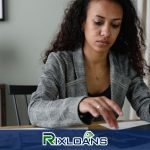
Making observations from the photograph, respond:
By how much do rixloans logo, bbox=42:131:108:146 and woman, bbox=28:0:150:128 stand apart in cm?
46

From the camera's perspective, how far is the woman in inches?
43.5

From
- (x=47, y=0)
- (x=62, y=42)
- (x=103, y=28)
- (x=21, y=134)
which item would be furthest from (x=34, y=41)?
(x=21, y=134)

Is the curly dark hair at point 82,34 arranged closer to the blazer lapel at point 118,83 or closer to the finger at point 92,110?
the blazer lapel at point 118,83

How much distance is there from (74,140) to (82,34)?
0.91m

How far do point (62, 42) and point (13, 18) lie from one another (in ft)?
4.63

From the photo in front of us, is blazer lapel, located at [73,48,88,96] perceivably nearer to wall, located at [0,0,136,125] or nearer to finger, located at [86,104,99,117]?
finger, located at [86,104,99,117]

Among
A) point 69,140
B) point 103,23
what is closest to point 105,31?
point 103,23

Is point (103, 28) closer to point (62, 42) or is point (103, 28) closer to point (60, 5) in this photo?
point (62, 42)

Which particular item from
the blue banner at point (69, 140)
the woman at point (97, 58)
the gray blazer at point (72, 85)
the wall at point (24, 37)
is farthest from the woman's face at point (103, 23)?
the wall at point (24, 37)

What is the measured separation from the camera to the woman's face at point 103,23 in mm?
1095

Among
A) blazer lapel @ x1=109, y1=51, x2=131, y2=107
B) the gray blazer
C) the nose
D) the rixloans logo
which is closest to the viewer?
the rixloans logo

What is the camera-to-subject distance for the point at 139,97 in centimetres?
124

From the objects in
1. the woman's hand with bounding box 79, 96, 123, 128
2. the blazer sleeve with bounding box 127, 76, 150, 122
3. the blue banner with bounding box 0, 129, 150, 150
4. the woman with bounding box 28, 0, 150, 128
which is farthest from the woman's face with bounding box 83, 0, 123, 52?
the blue banner with bounding box 0, 129, 150, 150

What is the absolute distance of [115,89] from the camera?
124 cm
